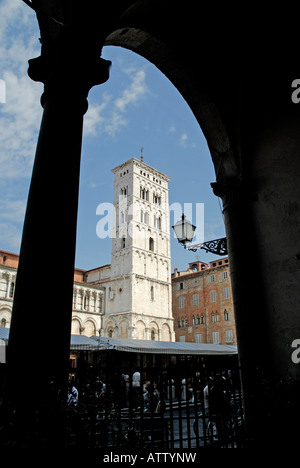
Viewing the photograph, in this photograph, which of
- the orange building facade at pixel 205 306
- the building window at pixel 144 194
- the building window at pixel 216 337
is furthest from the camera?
the building window at pixel 144 194

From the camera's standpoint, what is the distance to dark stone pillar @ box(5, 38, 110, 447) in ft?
6.45

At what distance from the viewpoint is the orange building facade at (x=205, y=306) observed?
40.8 metres

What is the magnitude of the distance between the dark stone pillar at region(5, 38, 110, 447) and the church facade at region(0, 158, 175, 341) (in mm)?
36132

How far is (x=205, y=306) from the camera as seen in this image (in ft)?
141

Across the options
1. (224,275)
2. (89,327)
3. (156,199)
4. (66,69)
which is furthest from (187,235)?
(156,199)

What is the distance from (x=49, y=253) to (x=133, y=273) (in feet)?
143

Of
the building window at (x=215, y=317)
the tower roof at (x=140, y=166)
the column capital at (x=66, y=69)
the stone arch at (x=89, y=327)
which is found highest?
the tower roof at (x=140, y=166)

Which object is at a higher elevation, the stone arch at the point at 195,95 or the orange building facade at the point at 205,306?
the orange building facade at the point at 205,306

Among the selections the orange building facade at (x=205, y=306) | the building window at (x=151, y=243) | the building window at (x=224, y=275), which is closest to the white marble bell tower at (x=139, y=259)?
the building window at (x=151, y=243)

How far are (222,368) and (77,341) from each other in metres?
9.09

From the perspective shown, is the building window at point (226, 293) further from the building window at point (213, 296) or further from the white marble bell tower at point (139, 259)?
the white marble bell tower at point (139, 259)

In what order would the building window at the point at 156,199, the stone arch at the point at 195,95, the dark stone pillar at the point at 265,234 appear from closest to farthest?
the dark stone pillar at the point at 265,234 → the stone arch at the point at 195,95 → the building window at the point at 156,199

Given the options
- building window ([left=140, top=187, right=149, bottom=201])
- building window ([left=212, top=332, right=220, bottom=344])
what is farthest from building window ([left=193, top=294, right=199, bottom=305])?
building window ([left=140, top=187, right=149, bottom=201])

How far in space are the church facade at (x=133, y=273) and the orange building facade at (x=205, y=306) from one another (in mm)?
1628
